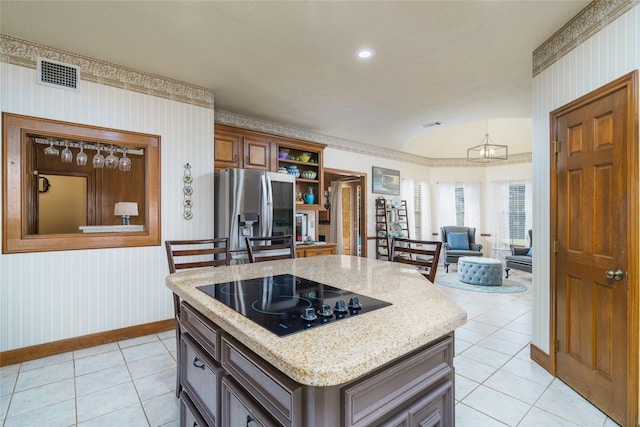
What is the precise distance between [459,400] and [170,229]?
308 centimetres

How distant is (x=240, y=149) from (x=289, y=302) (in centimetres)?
326

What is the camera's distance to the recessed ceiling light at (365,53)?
267 centimetres

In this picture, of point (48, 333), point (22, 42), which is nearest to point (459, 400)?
point (48, 333)

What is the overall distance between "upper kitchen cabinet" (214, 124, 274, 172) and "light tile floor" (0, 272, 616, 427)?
220 centimetres

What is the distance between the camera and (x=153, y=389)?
2.19 metres

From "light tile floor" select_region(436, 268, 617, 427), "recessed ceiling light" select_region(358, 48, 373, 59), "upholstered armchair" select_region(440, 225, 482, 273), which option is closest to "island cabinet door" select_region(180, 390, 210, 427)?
"light tile floor" select_region(436, 268, 617, 427)

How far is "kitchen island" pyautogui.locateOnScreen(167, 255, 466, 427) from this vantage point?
29.9 inches

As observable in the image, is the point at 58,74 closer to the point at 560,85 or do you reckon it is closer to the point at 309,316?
the point at 309,316

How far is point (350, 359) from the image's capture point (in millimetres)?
746

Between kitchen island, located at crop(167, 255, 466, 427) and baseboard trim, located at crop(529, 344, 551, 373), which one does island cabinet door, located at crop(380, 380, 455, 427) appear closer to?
kitchen island, located at crop(167, 255, 466, 427)

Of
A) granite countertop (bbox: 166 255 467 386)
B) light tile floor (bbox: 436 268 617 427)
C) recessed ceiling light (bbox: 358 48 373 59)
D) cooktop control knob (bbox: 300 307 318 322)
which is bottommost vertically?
light tile floor (bbox: 436 268 617 427)

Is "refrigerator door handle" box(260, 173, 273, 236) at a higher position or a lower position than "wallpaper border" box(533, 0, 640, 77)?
lower

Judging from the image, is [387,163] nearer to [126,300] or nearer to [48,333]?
[126,300]

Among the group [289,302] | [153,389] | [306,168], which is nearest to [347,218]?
[306,168]
